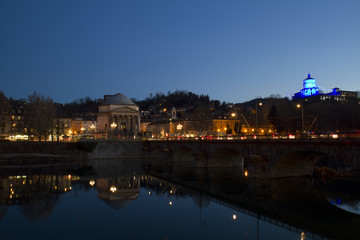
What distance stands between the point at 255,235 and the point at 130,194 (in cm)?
2025

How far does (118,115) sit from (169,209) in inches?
3392

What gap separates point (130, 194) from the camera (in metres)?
41.2

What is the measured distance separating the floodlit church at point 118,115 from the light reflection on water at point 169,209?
66.8 meters

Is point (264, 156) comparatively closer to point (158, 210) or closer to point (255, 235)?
point (158, 210)

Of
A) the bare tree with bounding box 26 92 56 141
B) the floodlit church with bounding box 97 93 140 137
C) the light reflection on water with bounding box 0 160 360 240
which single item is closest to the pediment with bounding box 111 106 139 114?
the floodlit church with bounding box 97 93 140 137

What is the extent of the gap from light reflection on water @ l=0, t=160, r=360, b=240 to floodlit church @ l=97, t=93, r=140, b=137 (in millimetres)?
66824

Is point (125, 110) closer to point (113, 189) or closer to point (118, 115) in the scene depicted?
point (118, 115)

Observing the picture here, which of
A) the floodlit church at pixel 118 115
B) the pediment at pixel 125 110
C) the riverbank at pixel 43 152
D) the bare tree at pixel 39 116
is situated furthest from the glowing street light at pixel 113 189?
the pediment at pixel 125 110

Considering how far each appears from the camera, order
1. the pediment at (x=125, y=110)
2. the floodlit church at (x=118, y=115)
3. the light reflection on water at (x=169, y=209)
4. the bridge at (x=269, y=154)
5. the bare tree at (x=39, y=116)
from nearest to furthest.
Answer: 1. the light reflection on water at (x=169, y=209)
2. the bridge at (x=269, y=154)
3. the bare tree at (x=39, y=116)
4. the pediment at (x=125, y=110)
5. the floodlit church at (x=118, y=115)

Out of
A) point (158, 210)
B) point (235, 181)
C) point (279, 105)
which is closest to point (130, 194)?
point (158, 210)

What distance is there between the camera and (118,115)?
4579 inches

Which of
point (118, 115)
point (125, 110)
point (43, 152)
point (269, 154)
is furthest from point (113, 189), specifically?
point (125, 110)

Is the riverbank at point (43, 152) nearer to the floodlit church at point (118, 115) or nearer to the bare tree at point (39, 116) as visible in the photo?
the bare tree at point (39, 116)

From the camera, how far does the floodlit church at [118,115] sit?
116250mm
